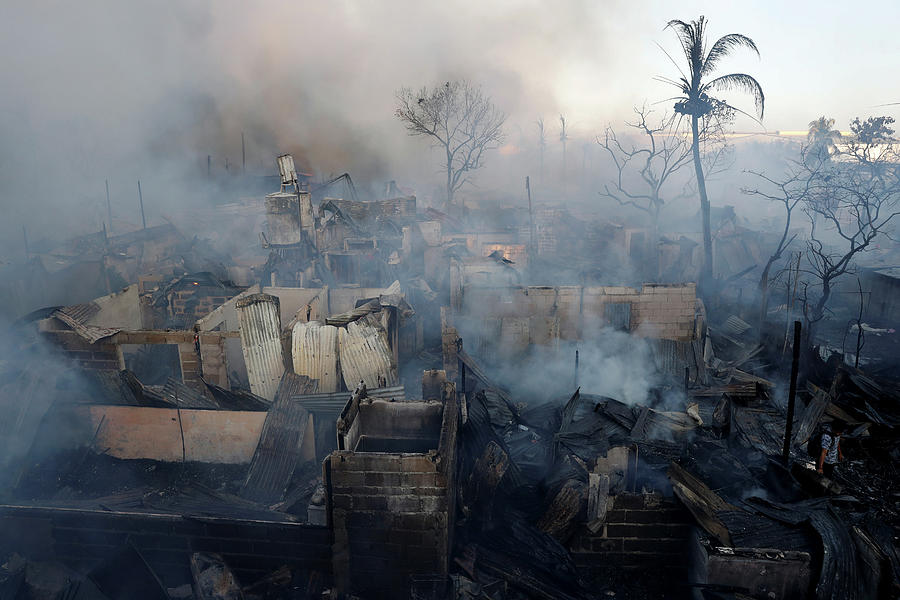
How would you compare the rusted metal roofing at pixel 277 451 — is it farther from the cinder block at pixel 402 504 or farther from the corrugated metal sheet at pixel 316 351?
the cinder block at pixel 402 504

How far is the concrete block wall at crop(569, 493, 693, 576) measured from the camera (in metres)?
6.82

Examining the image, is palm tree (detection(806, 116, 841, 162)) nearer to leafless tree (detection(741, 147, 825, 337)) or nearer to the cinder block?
leafless tree (detection(741, 147, 825, 337))

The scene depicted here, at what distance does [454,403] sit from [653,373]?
276 inches

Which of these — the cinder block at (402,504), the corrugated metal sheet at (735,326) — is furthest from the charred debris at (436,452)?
the corrugated metal sheet at (735,326)

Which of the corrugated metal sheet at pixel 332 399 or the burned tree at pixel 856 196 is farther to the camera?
the burned tree at pixel 856 196

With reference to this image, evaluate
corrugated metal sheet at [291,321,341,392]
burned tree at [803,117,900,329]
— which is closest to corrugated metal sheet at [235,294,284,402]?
corrugated metal sheet at [291,321,341,392]

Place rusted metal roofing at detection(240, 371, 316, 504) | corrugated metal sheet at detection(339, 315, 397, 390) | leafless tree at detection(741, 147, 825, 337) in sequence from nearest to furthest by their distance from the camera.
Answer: rusted metal roofing at detection(240, 371, 316, 504)
corrugated metal sheet at detection(339, 315, 397, 390)
leafless tree at detection(741, 147, 825, 337)

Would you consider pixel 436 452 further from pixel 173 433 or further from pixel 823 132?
pixel 823 132

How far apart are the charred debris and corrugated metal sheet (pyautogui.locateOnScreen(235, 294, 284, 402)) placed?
0.11 ft

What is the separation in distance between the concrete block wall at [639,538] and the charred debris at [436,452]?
0.03 metres

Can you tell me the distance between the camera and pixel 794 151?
54906 mm

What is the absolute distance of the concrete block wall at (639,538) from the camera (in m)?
6.82

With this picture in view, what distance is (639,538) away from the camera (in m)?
6.94

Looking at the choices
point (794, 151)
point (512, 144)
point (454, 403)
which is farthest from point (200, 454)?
point (794, 151)
